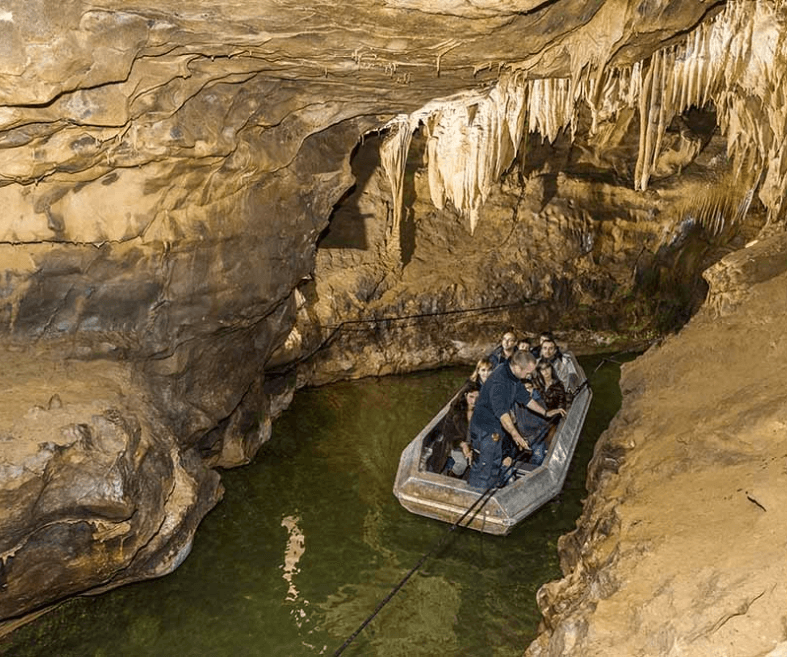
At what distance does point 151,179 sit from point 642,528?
450cm

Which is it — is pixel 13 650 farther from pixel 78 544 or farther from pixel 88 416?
pixel 88 416

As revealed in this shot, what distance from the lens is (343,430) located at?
983 cm

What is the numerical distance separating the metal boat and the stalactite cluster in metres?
3.01

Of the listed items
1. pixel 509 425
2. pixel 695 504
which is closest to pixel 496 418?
pixel 509 425

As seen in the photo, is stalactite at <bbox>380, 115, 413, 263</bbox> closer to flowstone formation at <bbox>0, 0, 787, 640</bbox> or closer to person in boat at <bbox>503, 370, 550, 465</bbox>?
flowstone formation at <bbox>0, 0, 787, 640</bbox>

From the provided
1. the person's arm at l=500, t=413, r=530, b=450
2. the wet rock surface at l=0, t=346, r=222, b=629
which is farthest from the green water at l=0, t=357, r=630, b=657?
the person's arm at l=500, t=413, r=530, b=450

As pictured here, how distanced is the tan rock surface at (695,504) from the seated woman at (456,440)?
1527mm

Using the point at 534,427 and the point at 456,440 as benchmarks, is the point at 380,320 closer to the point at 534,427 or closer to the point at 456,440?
the point at 456,440

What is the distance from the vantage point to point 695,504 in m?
4.98

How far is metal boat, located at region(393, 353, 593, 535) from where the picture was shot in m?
7.29

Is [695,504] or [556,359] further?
[556,359]

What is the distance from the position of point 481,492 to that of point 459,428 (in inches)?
51.1

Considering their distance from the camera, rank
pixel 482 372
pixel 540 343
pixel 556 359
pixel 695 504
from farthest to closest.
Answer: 1. pixel 556 359
2. pixel 540 343
3. pixel 482 372
4. pixel 695 504

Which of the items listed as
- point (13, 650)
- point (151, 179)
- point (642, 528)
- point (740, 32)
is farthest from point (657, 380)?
point (13, 650)
